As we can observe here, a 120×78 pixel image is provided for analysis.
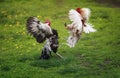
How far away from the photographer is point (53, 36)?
1678cm

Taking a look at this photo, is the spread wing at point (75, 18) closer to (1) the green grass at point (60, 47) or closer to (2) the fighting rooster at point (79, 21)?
(2) the fighting rooster at point (79, 21)

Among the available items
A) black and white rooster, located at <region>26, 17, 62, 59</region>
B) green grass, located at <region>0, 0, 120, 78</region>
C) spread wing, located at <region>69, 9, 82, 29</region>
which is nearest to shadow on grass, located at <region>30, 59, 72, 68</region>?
green grass, located at <region>0, 0, 120, 78</region>

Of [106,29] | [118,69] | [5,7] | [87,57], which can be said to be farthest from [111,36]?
[5,7]

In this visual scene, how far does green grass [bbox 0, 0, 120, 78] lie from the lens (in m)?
15.5

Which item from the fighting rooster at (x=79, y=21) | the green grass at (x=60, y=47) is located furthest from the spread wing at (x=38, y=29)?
the fighting rooster at (x=79, y=21)

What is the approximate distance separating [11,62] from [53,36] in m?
1.97

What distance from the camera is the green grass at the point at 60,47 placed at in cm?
1555

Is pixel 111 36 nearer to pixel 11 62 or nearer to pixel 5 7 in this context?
pixel 11 62

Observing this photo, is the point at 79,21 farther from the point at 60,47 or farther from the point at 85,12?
the point at 60,47

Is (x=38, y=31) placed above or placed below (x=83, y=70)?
above

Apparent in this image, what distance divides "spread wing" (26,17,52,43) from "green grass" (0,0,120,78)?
1040 millimetres

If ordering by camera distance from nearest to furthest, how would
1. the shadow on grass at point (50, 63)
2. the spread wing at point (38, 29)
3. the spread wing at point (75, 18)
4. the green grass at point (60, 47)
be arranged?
the spread wing at point (75, 18)
the green grass at point (60, 47)
the spread wing at point (38, 29)
the shadow on grass at point (50, 63)

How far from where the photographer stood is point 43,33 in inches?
644

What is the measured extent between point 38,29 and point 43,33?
261 mm
